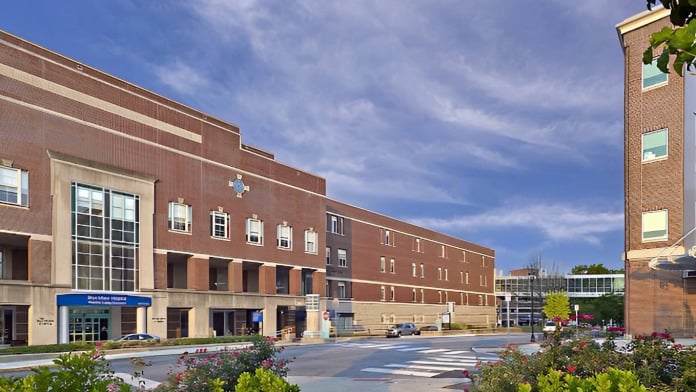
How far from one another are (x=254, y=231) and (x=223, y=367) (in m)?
44.6

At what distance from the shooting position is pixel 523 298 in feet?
364

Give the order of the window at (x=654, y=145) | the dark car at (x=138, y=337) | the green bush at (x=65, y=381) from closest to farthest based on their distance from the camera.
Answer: the green bush at (x=65, y=381) < the window at (x=654, y=145) < the dark car at (x=138, y=337)

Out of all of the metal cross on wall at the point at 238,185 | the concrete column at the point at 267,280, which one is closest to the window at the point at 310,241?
the concrete column at the point at 267,280

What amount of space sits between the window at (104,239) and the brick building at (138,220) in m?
0.08

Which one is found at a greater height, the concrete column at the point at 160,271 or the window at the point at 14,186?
the window at the point at 14,186

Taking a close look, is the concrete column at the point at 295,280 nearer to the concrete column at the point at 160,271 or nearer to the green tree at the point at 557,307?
the concrete column at the point at 160,271

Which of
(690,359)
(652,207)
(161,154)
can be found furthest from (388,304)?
(690,359)

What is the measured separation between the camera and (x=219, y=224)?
51.1 m

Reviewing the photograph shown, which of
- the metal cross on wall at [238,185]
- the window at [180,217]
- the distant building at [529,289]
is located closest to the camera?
the window at [180,217]

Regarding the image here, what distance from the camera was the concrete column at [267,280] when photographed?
54969 mm

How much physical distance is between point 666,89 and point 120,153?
111 feet

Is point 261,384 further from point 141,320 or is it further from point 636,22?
point 141,320

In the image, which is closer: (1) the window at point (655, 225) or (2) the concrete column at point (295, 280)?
(1) the window at point (655, 225)

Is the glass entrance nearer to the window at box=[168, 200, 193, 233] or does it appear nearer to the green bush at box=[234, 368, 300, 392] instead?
the window at box=[168, 200, 193, 233]
